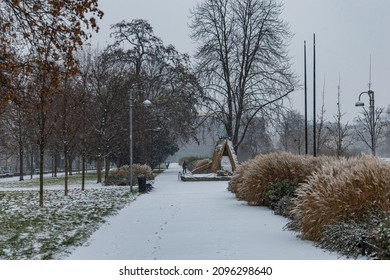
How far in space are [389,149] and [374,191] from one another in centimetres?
1667

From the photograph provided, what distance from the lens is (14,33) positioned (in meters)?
7.23

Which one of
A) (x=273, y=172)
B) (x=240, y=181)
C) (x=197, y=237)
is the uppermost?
(x=273, y=172)

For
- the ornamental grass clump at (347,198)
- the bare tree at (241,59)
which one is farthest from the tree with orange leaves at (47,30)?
the bare tree at (241,59)

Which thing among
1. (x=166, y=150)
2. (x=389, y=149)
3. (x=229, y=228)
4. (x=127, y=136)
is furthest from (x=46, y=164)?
(x=229, y=228)

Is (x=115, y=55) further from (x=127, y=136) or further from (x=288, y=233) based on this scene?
(x=288, y=233)

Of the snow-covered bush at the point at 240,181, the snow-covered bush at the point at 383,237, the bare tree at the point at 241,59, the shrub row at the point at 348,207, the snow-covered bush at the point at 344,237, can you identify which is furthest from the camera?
the bare tree at the point at 241,59

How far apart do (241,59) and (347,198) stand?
18.4 meters

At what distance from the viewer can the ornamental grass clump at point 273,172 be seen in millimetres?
11430

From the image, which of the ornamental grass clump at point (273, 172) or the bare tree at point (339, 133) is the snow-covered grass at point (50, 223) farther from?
Result: the bare tree at point (339, 133)

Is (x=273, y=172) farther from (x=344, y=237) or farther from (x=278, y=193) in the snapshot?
(x=344, y=237)

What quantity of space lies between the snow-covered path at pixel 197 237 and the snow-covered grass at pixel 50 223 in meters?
0.33

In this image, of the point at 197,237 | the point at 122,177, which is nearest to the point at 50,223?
the point at 197,237

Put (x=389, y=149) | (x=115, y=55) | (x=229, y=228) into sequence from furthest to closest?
(x=389, y=149) < (x=115, y=55) < (x=229, y=228)

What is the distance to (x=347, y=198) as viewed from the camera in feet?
21.3
